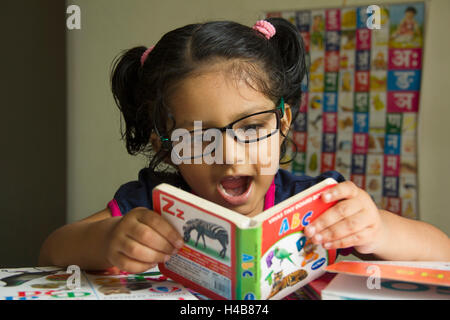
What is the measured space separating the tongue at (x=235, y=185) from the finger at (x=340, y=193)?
0.26 m

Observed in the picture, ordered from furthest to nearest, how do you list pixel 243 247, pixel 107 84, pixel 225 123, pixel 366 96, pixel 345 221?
pixel 107 84 → pixel 366 96 → pixel 225 123 → pixel 345 221 → pixel 243 247

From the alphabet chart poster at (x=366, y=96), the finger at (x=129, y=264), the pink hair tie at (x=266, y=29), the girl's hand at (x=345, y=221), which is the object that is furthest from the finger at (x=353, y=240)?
the alphabet chart poster at (x=366, y=96)

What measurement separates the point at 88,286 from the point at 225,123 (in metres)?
0.34

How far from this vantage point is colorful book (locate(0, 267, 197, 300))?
0.55 meters

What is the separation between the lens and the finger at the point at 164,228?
0.58 meters

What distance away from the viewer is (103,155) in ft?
7.85

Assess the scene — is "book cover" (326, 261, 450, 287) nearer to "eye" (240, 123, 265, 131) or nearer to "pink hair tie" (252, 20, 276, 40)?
"eye" (240, 123, 265, 131)

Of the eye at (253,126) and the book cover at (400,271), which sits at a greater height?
the eye at (253,126)

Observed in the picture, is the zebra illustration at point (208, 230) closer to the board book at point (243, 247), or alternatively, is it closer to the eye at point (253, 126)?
the board book at point (243, 247)

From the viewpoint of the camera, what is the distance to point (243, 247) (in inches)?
20.1

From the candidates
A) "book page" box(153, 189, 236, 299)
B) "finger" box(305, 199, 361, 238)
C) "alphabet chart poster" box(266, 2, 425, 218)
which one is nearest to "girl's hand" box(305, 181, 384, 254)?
"finger" box(305, 199, 361, 238)

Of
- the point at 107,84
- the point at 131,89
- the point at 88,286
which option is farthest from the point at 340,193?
the point at 107,84

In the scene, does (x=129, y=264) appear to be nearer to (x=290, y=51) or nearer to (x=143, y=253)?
(x=143, y=253)
